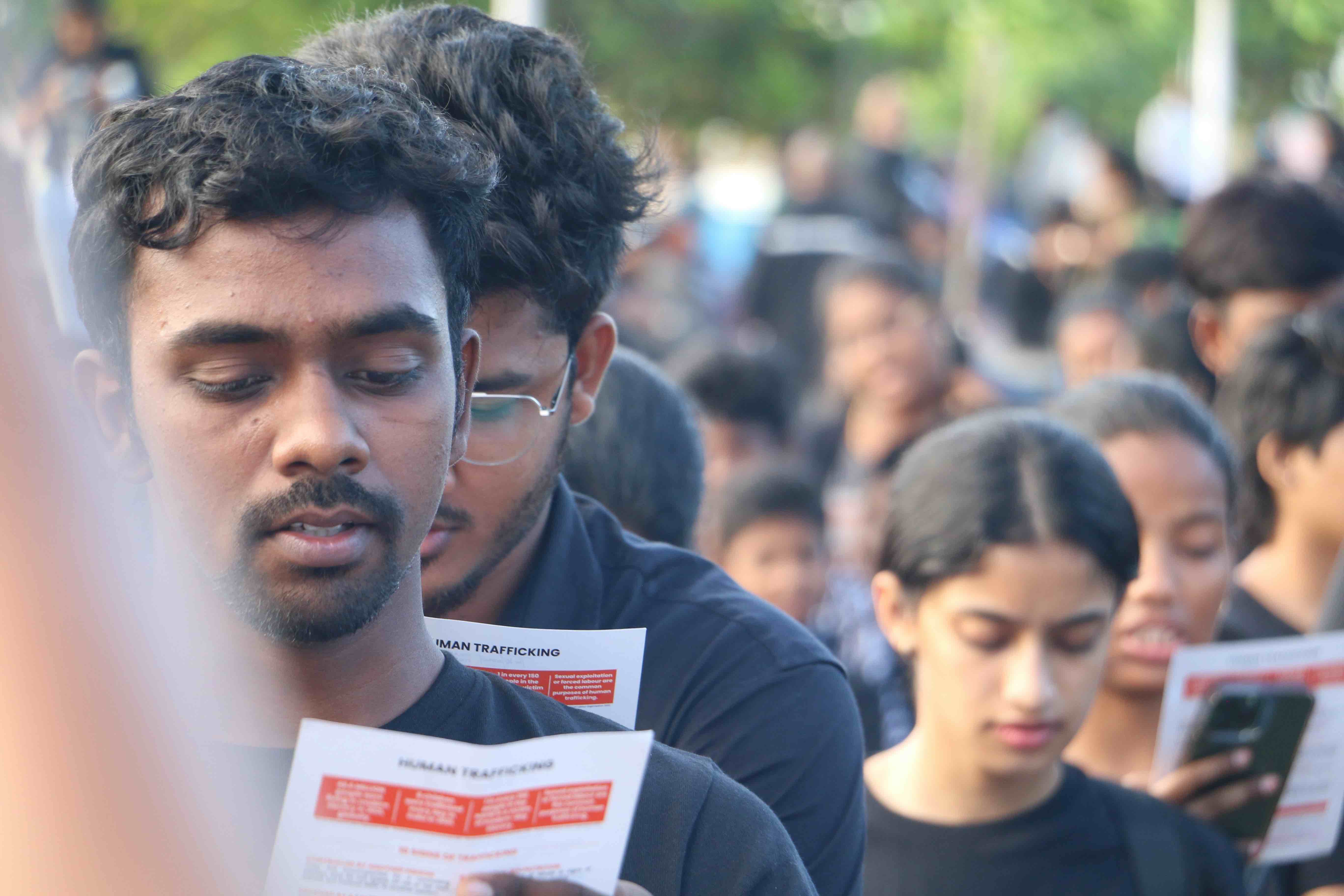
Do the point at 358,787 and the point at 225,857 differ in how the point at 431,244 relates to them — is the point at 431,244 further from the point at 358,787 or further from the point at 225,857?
the point at 225,857

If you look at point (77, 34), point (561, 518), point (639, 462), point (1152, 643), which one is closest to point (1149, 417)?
point (1152, 643)

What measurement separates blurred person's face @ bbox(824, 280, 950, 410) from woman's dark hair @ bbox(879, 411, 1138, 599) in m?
3.32

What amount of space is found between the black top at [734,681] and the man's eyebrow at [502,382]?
21 centimetres

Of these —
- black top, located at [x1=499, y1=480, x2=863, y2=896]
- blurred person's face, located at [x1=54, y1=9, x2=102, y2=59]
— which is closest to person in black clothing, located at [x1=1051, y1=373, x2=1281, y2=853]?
black top, located at [x1=499, y1=480, x2=863, y2=896]

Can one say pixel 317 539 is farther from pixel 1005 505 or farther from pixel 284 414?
pixel 1005 505

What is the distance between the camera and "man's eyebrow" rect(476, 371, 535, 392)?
2.11 meters

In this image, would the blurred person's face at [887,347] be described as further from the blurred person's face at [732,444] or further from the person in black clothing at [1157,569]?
the person in black clothing at [1157,569]

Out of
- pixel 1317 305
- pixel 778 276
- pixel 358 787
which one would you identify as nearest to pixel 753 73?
pixel 778 276

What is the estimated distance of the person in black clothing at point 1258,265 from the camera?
16.9ft

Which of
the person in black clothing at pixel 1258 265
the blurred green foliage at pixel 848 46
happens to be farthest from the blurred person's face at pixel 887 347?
the blurred green foliage at pixel 848 46

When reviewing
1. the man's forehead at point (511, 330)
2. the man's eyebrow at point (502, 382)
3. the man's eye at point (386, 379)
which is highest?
the man's forehead at point (511, 330)

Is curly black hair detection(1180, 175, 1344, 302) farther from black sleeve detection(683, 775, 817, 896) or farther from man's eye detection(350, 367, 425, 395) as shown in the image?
man's eye detection(350, 367, 425, 395)

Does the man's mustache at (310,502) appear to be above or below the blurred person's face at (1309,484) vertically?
below

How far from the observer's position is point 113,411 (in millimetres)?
1563
